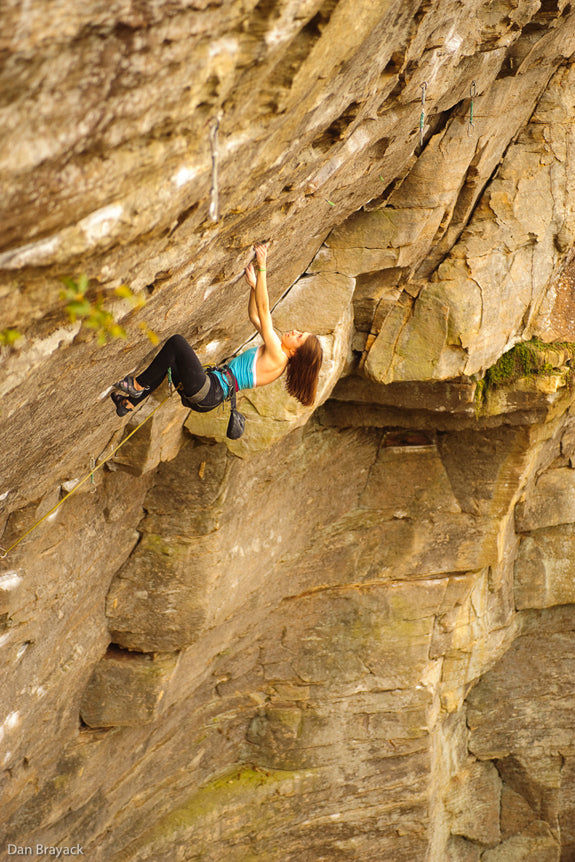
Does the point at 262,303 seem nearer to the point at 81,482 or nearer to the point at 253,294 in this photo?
the point at 253,294

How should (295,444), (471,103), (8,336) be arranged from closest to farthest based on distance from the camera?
(8,336), (471,103), (295,444)

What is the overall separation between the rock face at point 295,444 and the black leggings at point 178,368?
22 centimetres

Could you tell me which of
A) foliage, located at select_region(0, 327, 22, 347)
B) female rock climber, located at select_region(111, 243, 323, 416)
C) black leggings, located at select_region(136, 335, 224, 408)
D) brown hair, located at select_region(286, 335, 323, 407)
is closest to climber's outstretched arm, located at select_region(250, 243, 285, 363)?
female rock climber, located at select_region(111, 243, 323, 416)

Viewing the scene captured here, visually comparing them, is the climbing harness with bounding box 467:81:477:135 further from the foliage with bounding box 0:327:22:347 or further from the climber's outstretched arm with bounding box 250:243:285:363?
the foliage with bounding box 0:327:22:347

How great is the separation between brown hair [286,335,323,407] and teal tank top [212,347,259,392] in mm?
272

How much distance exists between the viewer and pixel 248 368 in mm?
5707

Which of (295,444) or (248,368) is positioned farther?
(295,444)

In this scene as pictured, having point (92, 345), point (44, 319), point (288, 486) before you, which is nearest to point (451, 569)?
point (288, 486)

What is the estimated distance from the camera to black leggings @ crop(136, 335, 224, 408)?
5230mm

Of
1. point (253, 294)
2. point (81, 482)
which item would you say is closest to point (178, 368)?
point (253, 294)

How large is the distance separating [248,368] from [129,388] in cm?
88

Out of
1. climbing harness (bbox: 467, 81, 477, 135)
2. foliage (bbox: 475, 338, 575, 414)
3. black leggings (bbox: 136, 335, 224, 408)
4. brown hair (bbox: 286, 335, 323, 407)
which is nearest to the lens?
black leggings (bbox: 136, 335, 224, 408)

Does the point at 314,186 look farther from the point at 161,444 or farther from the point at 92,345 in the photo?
the point at 161,444

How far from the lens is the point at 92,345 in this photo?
4.55m
